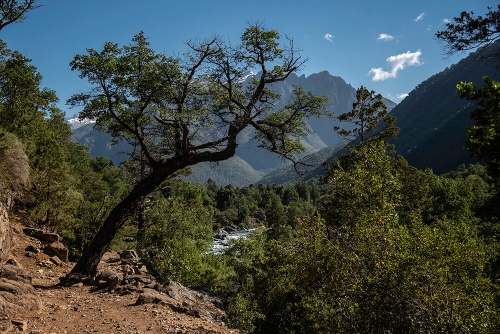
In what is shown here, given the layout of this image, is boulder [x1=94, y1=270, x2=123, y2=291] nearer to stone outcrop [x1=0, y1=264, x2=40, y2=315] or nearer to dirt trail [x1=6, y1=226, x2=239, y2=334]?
dirt trail [x1=6, y1=226, x2=239, y2=334]

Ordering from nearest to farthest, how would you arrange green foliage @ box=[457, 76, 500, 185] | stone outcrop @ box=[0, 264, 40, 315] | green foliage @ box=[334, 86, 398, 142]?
green foliage @ box=[457, 76, 500, 185] → stone outcrop @ box=[0, 264, 40, 315] → green foliage @ box=[334, 86, 398, 142]

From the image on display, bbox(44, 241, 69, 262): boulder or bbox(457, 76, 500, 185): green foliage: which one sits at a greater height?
bbox(457, 76, 500, 185): green foliage

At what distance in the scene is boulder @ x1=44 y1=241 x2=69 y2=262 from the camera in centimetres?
1211

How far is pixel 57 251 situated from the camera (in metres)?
12.3

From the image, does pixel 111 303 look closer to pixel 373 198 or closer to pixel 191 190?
pixel 373 198

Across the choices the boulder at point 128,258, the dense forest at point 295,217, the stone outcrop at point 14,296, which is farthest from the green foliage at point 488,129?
the boulder at point 128,258

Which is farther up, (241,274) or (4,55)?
(4,55)

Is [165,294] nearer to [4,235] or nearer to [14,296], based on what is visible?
[14,296]

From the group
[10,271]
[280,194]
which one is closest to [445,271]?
[10,271]

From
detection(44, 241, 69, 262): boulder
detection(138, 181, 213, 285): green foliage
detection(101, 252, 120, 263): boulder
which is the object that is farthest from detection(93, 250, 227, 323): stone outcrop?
detection(138, 181, 213, 285): green foliage

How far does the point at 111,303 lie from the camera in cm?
A: 789

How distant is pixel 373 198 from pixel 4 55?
29926 millimetres

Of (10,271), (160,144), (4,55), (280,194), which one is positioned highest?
(4,55)

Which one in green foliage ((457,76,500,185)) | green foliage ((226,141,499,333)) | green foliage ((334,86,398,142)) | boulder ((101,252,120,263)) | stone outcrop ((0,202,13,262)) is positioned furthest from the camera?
green foliage ((334,86,398,142))
